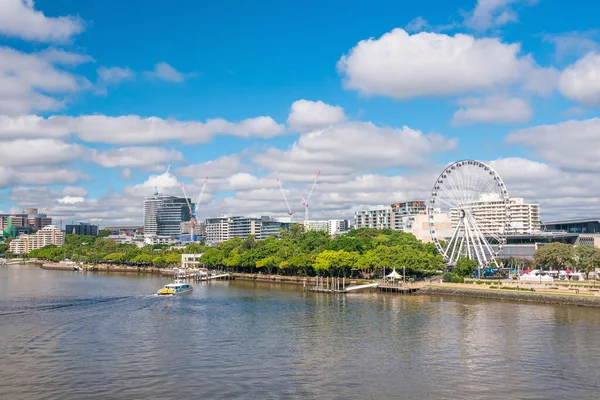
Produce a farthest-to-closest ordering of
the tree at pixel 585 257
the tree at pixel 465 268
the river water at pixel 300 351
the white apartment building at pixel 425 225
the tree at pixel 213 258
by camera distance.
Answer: the white apartment building at pixel 425 225 → the tree at pixel 213 258 → the tree at pixel 465 268 → the tree at pixel 585 257 → the river water at pixel 300 351

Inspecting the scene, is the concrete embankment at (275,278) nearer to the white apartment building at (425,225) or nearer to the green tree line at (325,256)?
the green tree line at (325,256)

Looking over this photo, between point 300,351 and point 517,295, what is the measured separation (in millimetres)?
46097

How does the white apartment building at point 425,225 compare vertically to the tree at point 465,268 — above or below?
above

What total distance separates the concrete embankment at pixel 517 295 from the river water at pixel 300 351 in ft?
8.68

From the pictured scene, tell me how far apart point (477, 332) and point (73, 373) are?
37379 millimetres

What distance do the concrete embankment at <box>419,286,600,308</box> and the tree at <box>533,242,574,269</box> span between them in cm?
2739

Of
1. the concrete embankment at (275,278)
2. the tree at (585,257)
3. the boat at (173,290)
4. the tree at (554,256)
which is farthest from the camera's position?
the concrete embankment at (275,278)


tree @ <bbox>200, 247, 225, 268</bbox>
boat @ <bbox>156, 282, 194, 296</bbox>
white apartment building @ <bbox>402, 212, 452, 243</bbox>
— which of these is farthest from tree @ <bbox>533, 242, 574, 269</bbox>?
tree @ <bbox>200, 247, 225, 268</bbox>

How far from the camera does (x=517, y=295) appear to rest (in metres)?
84.3

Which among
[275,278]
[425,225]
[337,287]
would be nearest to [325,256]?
[275,278]

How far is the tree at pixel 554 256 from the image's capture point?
10931 centimetres

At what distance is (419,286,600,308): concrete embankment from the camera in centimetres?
7625

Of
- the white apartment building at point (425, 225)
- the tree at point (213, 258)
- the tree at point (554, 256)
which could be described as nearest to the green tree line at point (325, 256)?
the tree at point (213, 258)

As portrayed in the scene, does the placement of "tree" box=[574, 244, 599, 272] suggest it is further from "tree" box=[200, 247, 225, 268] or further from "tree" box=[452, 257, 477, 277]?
"tree" box=[200, 247, 225, 268]
